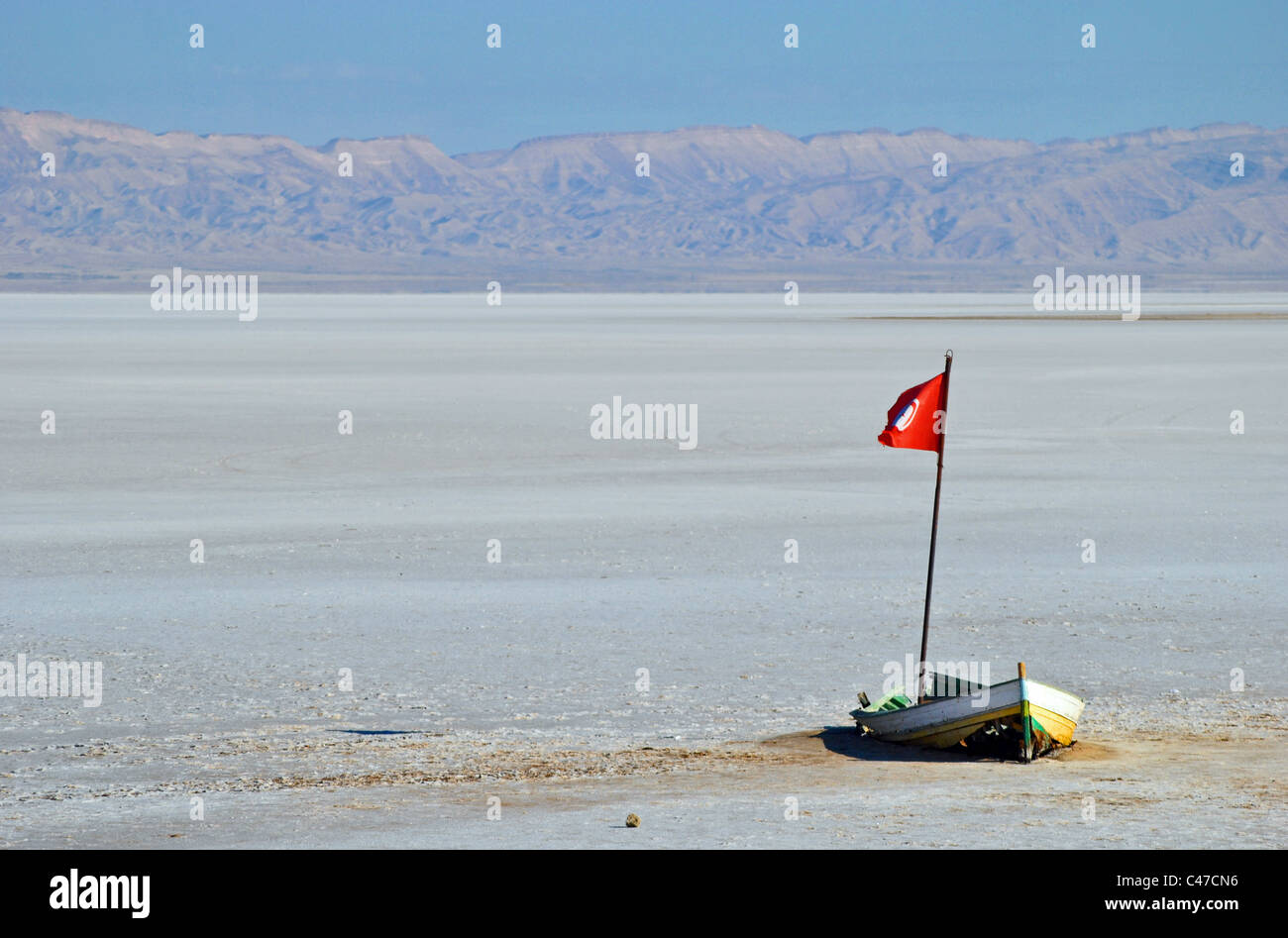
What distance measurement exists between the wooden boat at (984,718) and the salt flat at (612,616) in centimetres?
15

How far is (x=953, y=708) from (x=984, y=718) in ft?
0.50

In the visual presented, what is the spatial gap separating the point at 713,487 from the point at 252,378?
17.9 meters

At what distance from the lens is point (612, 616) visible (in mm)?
12047

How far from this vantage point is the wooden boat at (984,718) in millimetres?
8492

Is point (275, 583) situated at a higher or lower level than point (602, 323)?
lower

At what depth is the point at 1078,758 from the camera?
8.52 metres
